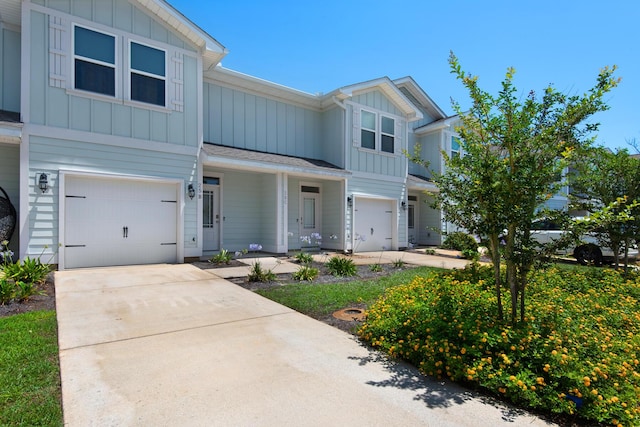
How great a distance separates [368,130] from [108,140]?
8870 millimetres

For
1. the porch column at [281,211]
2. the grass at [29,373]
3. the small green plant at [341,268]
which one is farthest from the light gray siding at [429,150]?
the grass at [29,373]

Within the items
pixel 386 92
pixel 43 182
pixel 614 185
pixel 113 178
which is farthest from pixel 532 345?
pixel 386 92

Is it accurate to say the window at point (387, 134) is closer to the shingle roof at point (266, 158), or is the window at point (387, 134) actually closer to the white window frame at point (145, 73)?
the shingle roof at point (266, 158)

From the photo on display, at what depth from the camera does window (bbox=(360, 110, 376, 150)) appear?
13.7m

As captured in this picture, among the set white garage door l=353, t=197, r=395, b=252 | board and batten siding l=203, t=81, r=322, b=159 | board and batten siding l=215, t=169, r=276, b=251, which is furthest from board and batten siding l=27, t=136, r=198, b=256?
white garage door l=353, t=197, r=395, b=252

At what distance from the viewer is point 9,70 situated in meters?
8.62

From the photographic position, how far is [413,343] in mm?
3658

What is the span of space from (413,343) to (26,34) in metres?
9.80

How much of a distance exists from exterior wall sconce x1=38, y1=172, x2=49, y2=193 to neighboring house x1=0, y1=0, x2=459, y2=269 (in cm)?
4

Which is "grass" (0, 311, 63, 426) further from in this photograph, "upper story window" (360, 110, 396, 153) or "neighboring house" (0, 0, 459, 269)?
"upper story window" (360, 110, 396, 153)

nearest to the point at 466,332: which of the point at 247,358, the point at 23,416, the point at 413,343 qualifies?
the point at 413,343

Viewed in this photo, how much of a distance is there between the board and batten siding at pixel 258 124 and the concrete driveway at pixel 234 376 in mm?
7747

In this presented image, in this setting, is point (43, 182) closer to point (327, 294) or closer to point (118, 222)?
point (118, 222)

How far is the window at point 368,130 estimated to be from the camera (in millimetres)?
13695
